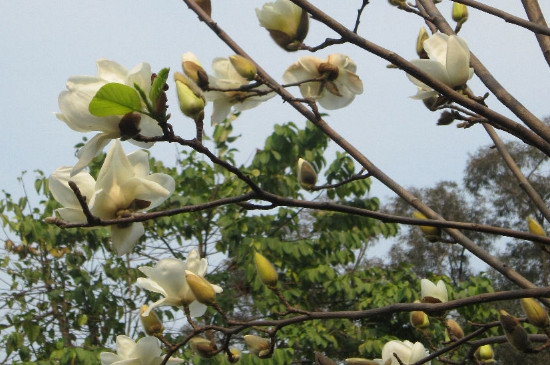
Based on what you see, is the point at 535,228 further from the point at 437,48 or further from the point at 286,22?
the point at 286,22

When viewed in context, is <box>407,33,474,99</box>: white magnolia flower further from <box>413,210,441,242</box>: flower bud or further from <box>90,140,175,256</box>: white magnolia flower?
<box>90,140,175,256</box>: white magnolia flower

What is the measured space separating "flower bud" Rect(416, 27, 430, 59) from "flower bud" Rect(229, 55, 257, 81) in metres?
0.31

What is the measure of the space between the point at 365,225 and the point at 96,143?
3723 mm

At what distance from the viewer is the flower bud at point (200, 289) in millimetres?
892

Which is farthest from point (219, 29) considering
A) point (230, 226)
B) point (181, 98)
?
point (230, 226)

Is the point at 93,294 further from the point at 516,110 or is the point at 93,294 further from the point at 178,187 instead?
the point at 516,110

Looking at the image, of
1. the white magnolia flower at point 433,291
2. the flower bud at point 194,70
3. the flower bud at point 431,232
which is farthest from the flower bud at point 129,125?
the white magnolia flower at point 433,291

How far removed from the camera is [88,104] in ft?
2.23

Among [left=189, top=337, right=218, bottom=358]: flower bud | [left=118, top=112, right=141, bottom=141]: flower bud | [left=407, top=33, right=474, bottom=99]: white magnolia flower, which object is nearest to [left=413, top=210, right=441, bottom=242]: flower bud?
[left=407, top=33, right=474, bottom=99]: white magnolia flower

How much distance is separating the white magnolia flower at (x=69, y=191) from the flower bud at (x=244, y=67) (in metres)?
0.22

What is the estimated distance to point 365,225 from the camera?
434 cm

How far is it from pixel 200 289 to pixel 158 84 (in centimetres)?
32

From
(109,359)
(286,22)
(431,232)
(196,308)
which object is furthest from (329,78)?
(109,359)

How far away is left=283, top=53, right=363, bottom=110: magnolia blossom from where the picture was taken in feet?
3.21
